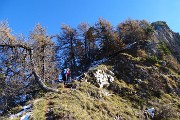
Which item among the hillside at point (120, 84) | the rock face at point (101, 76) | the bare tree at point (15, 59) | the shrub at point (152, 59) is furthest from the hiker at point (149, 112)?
the shrub at point (152, 59)

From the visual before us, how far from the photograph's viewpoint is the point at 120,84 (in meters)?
33.2

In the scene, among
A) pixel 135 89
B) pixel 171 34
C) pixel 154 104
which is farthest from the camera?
pixel 171 34

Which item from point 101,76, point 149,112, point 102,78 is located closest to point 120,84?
point 102,78

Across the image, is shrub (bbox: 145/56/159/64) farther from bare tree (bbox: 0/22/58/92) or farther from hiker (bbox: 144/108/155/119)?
bare tree (bbox: 0/22/58/92)

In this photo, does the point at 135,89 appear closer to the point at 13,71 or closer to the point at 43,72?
the point at 43,72

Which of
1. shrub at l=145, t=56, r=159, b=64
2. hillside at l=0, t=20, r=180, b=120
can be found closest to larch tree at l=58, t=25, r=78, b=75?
hillside at l=0, t=20, r=180, b=120

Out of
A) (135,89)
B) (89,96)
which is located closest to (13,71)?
(89,96)

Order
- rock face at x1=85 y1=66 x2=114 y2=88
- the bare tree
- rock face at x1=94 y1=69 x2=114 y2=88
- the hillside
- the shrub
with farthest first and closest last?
the shrub < rock face at x1=94 y1=69 x2=114 y2=88 < rock face at x1=85 y1=66 x2=114 y2=88 < the bare tree < the hillside

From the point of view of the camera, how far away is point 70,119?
62.6 feet

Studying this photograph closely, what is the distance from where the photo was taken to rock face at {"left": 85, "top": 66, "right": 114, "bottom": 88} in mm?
30969

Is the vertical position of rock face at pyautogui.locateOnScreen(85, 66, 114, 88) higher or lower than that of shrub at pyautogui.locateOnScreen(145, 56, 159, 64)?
lower

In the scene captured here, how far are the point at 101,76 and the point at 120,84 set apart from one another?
2523mm

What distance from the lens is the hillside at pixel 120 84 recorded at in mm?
22156

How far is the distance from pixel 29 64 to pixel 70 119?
33.8ft
